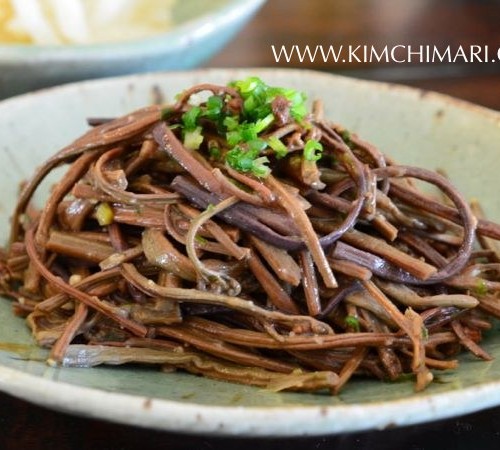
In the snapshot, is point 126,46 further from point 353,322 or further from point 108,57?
point 353,322

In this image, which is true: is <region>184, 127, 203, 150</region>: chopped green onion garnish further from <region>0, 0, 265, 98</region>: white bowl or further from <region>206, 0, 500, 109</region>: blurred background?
<region>206, 0, 500, 109</region>: blurred background

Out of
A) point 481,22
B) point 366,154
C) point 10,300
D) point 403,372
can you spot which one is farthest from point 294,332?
point 481,22

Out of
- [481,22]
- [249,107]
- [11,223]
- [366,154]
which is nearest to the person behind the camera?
[249,107]

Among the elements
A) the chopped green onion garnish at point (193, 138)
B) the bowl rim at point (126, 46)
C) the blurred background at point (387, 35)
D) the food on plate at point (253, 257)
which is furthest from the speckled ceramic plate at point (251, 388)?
the blurred background at point (387, 35)

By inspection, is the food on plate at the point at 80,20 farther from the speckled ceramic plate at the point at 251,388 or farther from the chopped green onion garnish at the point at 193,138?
the chopped green onion garnish at the point at 193,138

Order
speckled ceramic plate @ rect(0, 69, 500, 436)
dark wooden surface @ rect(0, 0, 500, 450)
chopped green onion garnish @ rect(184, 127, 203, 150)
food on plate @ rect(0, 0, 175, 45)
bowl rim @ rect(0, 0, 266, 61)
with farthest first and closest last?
food on plate @ rect(0, 0, 175, 45) → bowl rim @ rect(0, 0, 266, 61) → chopped green onion garnish @ rect(184, 127, 203, 150) → dark wooden surface @ rect(0, 0, 500, 450) → speckled ceramic plate @ rect(0, 69, 500, 436)

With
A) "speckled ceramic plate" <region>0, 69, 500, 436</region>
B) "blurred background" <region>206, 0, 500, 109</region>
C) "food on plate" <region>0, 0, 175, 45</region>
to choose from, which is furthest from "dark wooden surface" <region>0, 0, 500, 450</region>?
"food on plate" <region>0, 0, 175, 45</region>

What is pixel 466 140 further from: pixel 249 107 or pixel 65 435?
pixel 65 435
